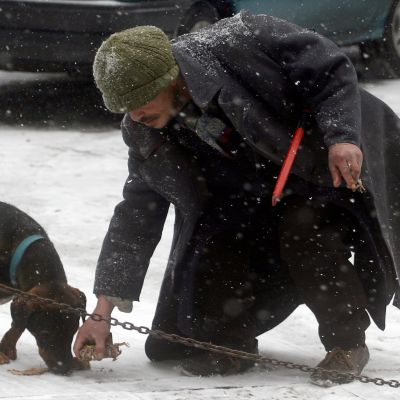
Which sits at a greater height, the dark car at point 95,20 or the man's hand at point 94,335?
the dark car at point 95,20

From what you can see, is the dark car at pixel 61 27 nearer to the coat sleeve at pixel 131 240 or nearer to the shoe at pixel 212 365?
the coat sleeve at pixel 131 240

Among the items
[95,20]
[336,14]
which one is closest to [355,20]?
[336,14]

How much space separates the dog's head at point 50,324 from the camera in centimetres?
354

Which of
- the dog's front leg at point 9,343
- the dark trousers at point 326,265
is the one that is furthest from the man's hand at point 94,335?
the dark trousers at point 326,265

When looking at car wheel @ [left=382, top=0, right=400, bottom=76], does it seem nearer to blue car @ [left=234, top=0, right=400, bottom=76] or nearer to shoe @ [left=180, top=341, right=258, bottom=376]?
blue car @ [left=234, top=0, right=400, bottom=76]

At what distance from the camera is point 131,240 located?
3.51 meters

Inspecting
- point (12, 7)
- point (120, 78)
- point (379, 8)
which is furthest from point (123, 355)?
point (379, 8)

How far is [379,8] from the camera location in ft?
25.5

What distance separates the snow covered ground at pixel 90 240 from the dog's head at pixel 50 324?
67mm

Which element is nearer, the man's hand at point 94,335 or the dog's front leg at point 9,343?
the man's hand at point 94,335

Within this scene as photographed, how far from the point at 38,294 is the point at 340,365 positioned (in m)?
0.99

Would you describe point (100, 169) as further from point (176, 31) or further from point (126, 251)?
point (126, 251)

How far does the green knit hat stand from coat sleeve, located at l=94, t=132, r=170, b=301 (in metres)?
0.38

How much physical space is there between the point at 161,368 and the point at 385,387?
78cm
